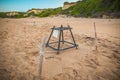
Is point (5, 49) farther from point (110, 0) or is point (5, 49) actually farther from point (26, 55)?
point (110, 0)

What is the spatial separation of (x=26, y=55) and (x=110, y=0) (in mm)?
34275

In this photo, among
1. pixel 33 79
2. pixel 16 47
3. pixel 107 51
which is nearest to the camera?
pixel 33 79

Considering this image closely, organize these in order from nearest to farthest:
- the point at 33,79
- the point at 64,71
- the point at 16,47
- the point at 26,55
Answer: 1. the point at 33,79
2. the point at 64,71
3. the point at 26,55
4. the point at 16,47

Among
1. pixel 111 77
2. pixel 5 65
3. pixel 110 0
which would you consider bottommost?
pixel 111 77

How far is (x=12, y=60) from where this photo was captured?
15.6 feet

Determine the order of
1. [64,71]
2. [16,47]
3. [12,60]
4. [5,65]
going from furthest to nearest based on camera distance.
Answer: [16,47] → [12,60] → [5,65] → [64,71]

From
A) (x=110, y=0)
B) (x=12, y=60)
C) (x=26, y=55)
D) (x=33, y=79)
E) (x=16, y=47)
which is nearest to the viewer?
(x=33, y=79)

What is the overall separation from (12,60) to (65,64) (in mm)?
2043

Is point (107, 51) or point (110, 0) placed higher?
point (110, 0)

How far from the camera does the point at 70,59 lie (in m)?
4.89

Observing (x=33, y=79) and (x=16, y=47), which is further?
(x=16, y=47)

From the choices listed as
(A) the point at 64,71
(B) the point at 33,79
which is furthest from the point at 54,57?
(B) the point at 33,79

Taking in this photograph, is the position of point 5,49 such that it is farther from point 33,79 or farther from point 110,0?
point 110,0

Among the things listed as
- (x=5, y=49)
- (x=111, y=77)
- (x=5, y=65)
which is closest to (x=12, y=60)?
(x=5, y=65)
